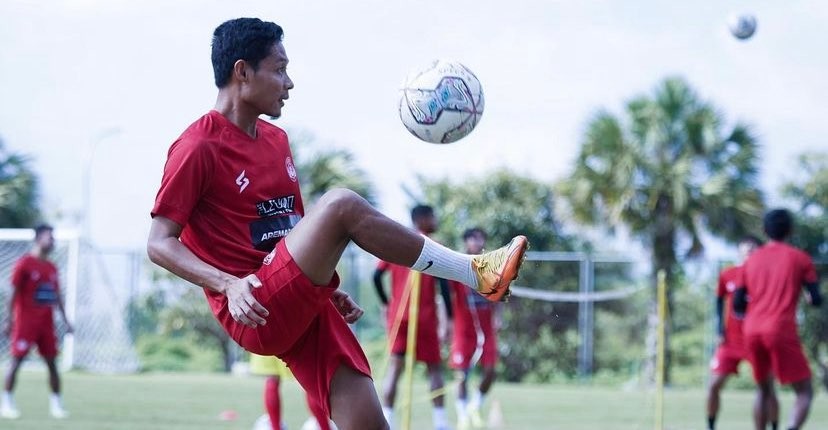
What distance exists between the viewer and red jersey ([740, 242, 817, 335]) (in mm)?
10914

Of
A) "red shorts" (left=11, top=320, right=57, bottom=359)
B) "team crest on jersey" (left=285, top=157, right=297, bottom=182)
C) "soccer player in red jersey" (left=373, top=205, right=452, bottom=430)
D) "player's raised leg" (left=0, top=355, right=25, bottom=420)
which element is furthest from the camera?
"red shorts" (left=11, top=320, right=57, bottom=359)

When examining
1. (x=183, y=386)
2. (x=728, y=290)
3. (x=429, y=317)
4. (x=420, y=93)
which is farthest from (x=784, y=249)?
(x=183, y=386)

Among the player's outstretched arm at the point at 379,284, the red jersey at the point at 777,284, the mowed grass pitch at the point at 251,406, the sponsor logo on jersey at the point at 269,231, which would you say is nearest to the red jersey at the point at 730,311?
the red jersey at the point at 777,284

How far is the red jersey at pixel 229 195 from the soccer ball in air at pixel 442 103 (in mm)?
751

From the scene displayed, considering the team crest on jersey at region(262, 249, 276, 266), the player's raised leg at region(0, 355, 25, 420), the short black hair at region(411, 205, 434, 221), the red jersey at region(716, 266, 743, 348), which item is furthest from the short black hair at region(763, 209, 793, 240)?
the player's raised leg at region(0, 355, 25, 420)

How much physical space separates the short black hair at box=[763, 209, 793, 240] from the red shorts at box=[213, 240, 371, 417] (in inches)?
251

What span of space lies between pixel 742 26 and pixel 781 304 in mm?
6302

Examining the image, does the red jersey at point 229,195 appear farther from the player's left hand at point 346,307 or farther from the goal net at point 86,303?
the goal net at point 86,303

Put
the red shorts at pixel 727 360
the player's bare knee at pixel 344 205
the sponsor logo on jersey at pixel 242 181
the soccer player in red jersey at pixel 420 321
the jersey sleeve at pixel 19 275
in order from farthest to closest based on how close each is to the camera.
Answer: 1. the jersey sleeve at pixel 19 275
2. the soccer player in red jersey at pixel 420 321
3. the red shorts at pixel 727 360
4. the sponsor logo on jersey at pixel 242 181
5. the player's bare knee at pixel 344 205

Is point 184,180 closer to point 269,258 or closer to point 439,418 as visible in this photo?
point 269,258

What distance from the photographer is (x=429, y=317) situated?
43.2 feet

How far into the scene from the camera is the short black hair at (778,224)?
1090 centimetres

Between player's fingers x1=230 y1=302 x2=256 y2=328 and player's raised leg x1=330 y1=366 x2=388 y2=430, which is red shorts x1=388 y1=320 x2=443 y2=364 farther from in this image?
player's fingers x1=230 y1=302 x2=256 y2=328

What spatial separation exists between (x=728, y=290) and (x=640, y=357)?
12.3 meters
